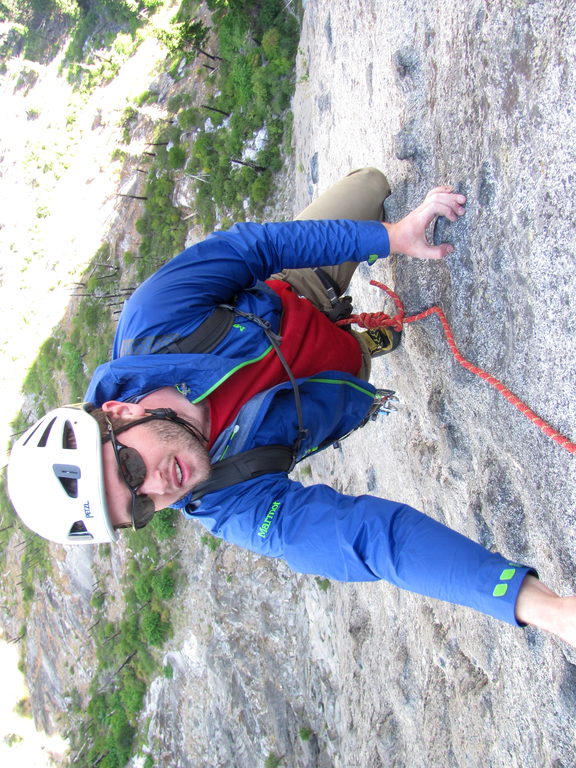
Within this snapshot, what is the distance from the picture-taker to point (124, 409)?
2568 mm

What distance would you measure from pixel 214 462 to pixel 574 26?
217 cm

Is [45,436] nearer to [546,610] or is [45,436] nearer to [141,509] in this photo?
[141,509]

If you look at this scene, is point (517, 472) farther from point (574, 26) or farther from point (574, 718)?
point (574, 26)

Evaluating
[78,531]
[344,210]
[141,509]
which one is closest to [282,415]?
[141,509]

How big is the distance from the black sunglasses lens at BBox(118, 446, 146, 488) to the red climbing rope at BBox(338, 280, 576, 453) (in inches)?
64.7

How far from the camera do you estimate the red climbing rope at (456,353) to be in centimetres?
199

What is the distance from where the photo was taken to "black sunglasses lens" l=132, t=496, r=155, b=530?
2570 millimetres

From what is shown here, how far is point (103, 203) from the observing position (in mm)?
14320

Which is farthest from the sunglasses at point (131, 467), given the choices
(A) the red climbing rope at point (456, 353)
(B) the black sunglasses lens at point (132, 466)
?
(A) the red climbing rope at point (456, 353)

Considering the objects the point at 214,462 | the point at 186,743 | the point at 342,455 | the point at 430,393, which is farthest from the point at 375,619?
the point at 186,743

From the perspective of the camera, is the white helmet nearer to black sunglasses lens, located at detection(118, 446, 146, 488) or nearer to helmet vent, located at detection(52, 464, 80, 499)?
helmet vent, located at detection(52, 464, 80, 499)

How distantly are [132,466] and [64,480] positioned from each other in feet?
1.25

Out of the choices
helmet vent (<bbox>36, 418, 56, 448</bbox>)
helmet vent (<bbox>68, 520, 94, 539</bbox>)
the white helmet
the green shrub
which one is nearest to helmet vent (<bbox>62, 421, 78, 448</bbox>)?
the white helmet

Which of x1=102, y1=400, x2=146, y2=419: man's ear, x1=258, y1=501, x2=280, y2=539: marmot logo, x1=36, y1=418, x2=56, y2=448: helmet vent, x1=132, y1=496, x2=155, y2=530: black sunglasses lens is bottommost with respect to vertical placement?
x1=132, y1=496, x2=155, y2=530: black sunglasses lens
